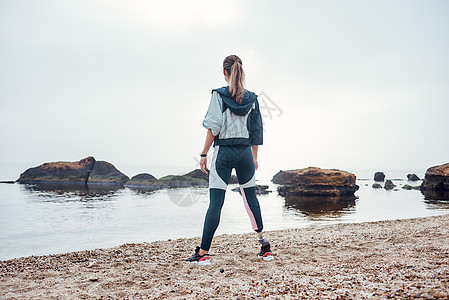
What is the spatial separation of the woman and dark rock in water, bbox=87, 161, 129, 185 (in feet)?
119

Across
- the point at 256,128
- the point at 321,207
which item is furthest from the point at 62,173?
the point at 256,128

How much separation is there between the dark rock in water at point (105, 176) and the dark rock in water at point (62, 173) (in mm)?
853

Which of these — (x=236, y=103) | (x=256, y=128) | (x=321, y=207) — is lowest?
(x=321, y=207)

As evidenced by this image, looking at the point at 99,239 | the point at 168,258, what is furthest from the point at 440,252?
the point at 99,239

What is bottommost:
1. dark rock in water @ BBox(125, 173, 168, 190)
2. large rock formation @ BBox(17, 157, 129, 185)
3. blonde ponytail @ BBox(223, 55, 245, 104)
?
dark rock in water @ BBox(125, 173, 168, 190)

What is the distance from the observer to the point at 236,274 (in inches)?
124

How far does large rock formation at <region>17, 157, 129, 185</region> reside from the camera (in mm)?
37969

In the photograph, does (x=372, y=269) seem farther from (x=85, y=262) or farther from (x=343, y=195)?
(x=343, y=195)

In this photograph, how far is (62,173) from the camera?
3947 cm

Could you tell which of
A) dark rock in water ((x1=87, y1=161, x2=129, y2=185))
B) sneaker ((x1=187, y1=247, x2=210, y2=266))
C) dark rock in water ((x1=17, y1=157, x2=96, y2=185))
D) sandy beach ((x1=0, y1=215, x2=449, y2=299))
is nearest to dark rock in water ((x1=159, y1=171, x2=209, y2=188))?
dark rock in water ((x1=87, y1=161, x2=129, y2=185))

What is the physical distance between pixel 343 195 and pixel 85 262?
24183 millimetres

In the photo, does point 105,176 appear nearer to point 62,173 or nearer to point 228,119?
point 62,173

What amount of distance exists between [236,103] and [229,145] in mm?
580

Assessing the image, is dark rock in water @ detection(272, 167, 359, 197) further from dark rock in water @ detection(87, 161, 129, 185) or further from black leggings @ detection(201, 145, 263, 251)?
black leggings @ detection(201, 145, 263, 251)
